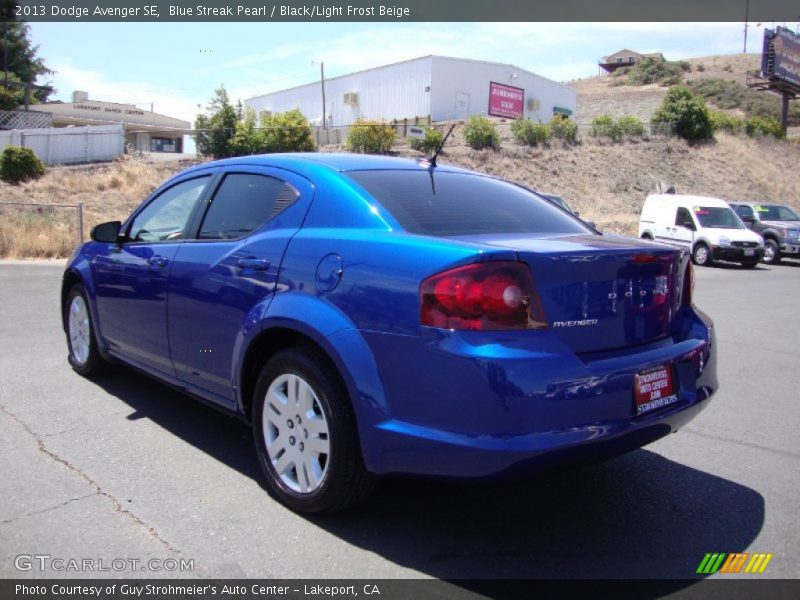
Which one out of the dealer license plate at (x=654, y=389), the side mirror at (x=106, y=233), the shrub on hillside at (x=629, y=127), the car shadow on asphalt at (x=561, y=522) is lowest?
the car shadow on asphalt at (x=561, y=522)

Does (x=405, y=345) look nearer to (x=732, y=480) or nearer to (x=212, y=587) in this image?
(x=212, y=587)

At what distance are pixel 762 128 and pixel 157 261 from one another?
178 feet

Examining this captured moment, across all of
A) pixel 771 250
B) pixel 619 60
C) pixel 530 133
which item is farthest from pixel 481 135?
pixel 619 60

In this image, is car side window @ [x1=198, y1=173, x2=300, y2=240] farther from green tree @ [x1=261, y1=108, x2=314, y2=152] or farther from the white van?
green tree @ [x1=261, y1=108, x2=314, y2=152]

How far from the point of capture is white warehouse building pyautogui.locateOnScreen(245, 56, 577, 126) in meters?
52.2

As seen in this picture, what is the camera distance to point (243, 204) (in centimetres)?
408

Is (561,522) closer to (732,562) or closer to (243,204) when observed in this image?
(732,562)

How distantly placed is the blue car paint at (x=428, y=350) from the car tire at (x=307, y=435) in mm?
119

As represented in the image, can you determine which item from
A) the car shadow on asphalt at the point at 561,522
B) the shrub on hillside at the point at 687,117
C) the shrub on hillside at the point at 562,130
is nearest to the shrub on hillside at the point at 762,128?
the shrub on hillside at the point at 687,117

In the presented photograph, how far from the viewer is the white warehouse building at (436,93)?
52188mm

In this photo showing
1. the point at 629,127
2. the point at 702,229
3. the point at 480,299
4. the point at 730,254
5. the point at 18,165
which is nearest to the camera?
the point at 480,299

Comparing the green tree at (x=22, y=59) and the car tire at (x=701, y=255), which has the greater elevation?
the green tree at (x=22, y=59)

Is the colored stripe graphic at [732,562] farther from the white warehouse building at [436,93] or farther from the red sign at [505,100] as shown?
the red sign at [505,100]

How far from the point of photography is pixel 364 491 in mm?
3262
